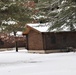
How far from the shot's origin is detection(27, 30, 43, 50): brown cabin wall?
3922 centimetres

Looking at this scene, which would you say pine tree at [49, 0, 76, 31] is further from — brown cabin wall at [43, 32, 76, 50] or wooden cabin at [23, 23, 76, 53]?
brown cabin wall at [43, 32, 76, 50]

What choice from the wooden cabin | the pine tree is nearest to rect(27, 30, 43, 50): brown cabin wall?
the wooden cabin

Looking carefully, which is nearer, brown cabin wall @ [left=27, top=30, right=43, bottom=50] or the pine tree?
the pine tree

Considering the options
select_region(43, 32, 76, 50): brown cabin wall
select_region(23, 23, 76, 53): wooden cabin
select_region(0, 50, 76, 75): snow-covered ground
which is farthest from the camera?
select_region(43, 32, 76, 50): brown cabin wall

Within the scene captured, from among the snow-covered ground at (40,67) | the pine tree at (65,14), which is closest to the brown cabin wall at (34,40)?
the snow-covered ground at (40,67)

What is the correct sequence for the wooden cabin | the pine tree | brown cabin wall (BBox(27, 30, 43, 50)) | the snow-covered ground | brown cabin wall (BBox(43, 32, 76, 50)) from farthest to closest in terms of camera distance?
1. brown cabin wall (BBox(27, 30, 43, 50))
2. brown cabin wall (BBox(43, 32, 76, 50))
3. the wooden cabin
4. the pine tree
5. the snow-covered ground

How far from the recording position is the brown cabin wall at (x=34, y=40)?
3922cm

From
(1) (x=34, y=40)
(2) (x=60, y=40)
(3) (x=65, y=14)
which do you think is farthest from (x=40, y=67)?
(1) (x=34, y=40)

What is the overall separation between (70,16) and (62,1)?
0.90 m

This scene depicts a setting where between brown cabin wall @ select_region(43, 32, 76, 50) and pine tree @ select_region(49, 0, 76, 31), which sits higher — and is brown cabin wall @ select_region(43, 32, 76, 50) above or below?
below

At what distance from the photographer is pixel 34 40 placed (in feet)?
133

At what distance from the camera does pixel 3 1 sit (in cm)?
2092

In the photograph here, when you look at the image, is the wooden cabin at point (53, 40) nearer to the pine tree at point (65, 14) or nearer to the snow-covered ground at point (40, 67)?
the snow-covered ground at point (40, 67)

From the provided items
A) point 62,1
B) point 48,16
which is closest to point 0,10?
point 48,16
